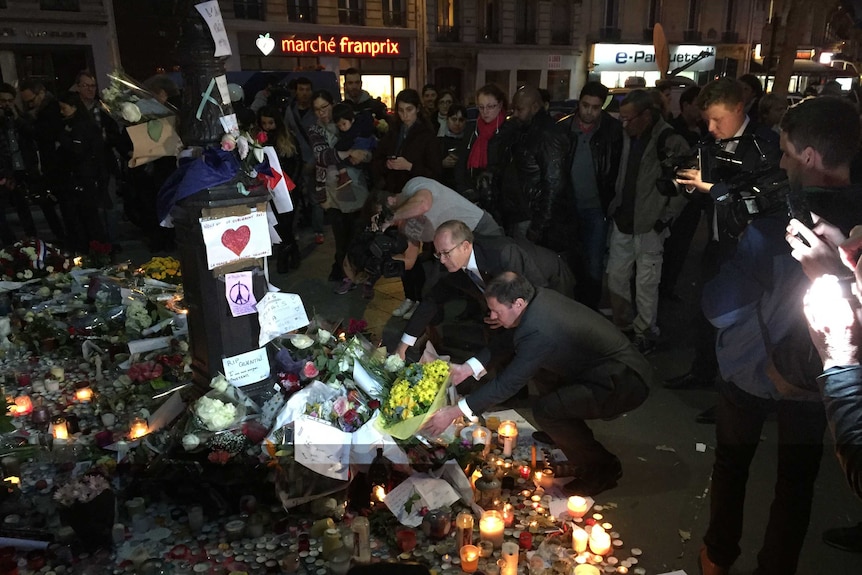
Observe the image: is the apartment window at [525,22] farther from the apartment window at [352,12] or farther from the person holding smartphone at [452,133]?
the person holding smartphone at [452,133]

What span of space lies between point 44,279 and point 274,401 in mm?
3226

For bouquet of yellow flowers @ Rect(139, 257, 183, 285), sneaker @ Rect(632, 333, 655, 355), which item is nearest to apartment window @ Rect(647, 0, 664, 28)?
sneaker @ Rect(632, 333, 655, 355)

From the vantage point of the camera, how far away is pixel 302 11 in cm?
1848

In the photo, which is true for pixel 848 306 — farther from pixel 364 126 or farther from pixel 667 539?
Result: pixel 364 126

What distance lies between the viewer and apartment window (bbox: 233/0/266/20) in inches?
683

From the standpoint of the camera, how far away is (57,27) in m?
14.2

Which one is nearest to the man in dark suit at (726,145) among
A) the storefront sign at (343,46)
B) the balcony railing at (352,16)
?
the storefront sign at (343,46)

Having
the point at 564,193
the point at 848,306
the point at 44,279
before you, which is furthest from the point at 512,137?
the point at 44,279

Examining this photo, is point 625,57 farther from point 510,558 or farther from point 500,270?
point 510,558

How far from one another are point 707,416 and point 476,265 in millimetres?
1662

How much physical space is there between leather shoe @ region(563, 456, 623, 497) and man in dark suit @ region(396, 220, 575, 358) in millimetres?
833

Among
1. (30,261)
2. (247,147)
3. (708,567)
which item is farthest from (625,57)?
(708,567)

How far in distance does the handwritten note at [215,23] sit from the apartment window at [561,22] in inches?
937

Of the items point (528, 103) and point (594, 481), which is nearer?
point (594, 481)
